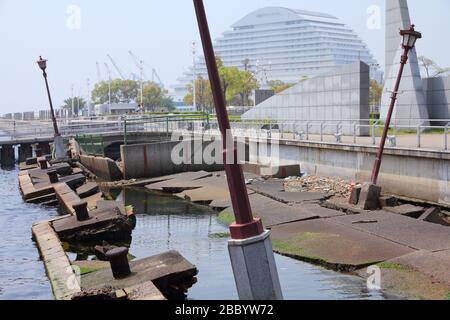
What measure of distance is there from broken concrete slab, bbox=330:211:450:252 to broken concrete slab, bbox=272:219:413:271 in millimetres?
337

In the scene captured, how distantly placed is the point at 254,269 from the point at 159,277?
3.09m

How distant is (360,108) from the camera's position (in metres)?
26.1

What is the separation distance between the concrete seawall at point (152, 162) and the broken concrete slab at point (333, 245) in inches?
582

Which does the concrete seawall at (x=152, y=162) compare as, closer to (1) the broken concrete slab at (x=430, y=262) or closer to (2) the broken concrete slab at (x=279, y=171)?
(2) the broken concrete slab at (x=279, y=171)

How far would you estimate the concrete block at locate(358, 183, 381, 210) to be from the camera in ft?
54.7

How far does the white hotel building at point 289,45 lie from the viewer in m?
125

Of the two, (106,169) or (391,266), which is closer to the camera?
(391,266)

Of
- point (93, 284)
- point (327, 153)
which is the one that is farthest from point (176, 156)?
point (93, 284)

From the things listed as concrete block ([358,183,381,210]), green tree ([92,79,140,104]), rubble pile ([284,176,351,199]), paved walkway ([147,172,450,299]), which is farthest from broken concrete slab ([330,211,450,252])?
green tree ([92,79,140,104])

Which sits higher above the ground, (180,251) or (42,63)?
(42,63)

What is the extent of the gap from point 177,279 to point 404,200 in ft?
38.0

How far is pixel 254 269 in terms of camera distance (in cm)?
607

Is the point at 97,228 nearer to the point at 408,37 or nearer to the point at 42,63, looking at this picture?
the point at 408,37

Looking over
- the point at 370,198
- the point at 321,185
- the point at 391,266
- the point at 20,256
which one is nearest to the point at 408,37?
the point at 370,198
